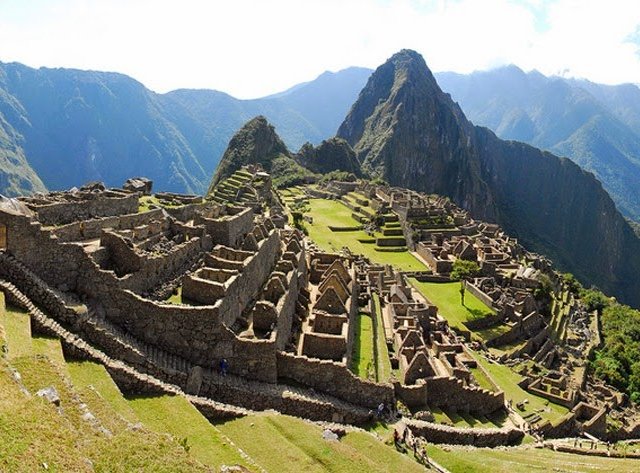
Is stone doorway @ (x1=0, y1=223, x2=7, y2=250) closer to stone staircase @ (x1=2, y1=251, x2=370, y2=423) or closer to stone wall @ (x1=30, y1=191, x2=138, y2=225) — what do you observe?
stone staircase @ (x1=2, y1=251, x2=370, y2=423)

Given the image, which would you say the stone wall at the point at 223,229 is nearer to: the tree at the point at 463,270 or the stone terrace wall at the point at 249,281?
the stone terrace wall at the point at 249,281

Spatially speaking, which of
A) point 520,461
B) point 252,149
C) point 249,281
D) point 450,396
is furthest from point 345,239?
point 252,149

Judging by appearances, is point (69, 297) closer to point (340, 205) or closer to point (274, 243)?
point (274, 243)

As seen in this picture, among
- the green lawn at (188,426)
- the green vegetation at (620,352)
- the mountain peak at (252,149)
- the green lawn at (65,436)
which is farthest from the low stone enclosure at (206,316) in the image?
the mountain peak at (252,149)

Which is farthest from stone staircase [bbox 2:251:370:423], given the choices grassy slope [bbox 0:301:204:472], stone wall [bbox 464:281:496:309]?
stone wall [bbox 464:281:496:309]

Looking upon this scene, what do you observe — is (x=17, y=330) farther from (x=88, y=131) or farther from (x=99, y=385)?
(x=88, y=131)
